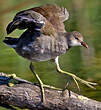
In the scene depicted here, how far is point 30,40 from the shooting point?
371 centimetres

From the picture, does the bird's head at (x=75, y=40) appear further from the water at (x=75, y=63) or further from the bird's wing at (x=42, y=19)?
the water at (x=75, y=63)

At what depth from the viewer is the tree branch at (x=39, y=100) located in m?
3.59

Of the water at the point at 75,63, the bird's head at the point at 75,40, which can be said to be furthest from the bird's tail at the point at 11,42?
the water at the point at 75,63

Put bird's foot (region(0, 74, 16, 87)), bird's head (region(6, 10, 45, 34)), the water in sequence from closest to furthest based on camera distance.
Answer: bird's head (region(6, 10, 45, 34)), bird's foot (region(0, 74, 16, 87)), the water

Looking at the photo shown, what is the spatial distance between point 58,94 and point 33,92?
0.16m

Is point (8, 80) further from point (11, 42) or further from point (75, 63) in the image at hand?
point (75, 63)

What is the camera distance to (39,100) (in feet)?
11.9

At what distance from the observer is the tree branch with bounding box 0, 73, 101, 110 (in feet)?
11.8

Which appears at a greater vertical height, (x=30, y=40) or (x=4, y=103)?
(x=30, y=40)

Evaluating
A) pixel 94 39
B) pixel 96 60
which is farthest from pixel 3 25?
pixel 96 60

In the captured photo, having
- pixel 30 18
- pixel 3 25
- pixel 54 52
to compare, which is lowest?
pixel 3 25

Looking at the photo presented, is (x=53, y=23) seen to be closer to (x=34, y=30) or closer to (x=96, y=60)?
(x=34, y=30)

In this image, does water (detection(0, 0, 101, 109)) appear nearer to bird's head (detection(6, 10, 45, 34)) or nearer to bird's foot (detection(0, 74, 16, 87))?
bird's foot (detection(0, 74, 16, 87))

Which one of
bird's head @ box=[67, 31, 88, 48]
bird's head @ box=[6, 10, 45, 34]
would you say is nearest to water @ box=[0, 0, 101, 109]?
bird's head @ box=[67, 31, 88, 48]
